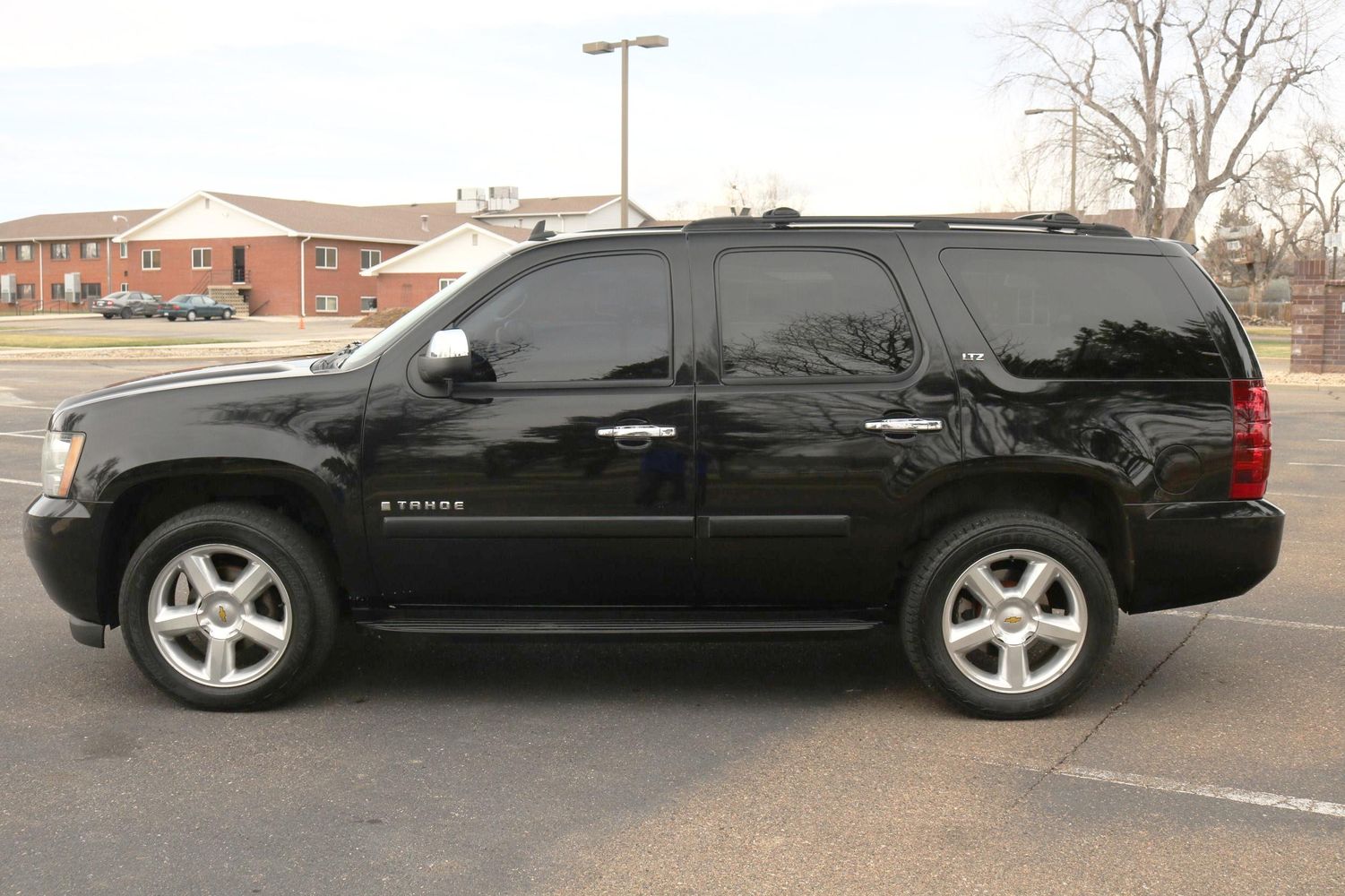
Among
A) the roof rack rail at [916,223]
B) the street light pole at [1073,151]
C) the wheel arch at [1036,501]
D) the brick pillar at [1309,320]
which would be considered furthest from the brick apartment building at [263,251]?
the wheel arch at [1036,501]

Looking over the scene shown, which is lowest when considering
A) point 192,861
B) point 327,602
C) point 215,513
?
point 192,861

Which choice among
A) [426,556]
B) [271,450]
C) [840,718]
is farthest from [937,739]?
[271,450]

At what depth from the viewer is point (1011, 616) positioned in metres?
5.06

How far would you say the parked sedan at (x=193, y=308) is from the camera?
63156 millimetres

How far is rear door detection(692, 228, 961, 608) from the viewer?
197 inches

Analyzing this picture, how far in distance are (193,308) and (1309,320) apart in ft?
167

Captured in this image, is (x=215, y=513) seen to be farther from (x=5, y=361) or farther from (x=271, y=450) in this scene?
(x=5, y=361)

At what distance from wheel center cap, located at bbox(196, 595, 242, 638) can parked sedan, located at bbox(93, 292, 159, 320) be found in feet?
210

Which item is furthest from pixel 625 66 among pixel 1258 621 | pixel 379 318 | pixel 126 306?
pixel 126 306

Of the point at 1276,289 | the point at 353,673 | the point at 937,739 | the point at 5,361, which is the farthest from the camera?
the point at 1276,289

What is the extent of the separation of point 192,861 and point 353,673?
1.96 metres

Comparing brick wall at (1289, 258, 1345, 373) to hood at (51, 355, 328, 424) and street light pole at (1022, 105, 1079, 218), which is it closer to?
street light pole at (1022, 105, 1079, 218)

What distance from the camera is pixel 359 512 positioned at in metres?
5.02

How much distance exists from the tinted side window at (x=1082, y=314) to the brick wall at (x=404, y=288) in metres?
66.3
